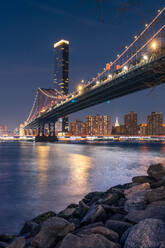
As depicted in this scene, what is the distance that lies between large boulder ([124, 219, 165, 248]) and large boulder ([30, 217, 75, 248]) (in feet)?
4.58

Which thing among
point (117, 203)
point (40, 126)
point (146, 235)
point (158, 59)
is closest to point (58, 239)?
point (146, 235)

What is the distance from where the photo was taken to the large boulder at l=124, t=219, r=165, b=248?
120 inches

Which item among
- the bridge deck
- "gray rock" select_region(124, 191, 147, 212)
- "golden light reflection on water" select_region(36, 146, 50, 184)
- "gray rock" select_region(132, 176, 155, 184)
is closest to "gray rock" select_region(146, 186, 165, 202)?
"gray rock" select_region(124, 191, 147, 212)

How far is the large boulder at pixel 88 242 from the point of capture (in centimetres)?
327

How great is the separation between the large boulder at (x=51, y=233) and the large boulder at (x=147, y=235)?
1395 mm

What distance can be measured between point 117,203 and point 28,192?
6.58 metres

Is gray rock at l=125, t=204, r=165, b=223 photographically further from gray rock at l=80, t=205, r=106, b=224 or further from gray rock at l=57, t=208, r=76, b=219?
gray rock at l=57, t=208, r=76, b=219

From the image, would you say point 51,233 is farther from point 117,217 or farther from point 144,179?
point 144,179

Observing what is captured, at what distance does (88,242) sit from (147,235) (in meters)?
0.85

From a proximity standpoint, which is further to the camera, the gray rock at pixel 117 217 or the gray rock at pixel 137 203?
the gray rock at pixel 137 203

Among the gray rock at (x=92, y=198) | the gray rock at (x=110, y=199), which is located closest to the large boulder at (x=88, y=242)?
the gray rock at (x=110, y=199)

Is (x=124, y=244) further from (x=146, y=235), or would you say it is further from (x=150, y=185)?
(x=150, y=185)

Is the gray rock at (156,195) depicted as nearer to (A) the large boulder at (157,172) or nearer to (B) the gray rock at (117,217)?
(B) the gray rock at (117,217)

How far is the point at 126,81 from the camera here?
159 ft
